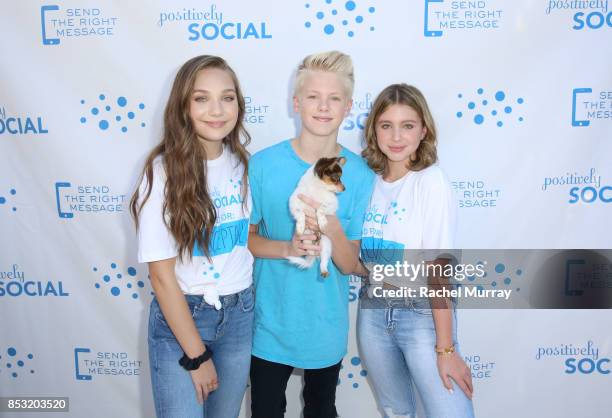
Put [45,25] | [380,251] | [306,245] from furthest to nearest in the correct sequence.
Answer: [45,25] < [380,251] < [306,245]

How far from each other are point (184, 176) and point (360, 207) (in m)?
0.73

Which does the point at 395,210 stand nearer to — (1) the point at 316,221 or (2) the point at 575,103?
(1) the point at 316,221

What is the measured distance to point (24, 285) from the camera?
264 centimetres

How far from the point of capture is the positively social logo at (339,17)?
7.57ft

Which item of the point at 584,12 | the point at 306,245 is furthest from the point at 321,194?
the point at 584,12

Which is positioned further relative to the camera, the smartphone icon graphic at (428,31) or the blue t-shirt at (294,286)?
the smartphone icon graphic at (428,31)

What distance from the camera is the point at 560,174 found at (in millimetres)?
2402

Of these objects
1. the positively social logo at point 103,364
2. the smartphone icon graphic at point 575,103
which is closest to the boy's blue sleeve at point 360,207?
the smartphone icon graphic at point 575,103

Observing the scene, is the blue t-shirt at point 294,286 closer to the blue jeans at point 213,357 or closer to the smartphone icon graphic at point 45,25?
the blue jeans at point 213,357

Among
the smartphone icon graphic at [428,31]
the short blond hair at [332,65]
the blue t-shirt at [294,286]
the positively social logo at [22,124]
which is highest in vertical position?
the smartphone icon graphic at [428,31]

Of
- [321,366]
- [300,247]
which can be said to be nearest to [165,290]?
[300,247]

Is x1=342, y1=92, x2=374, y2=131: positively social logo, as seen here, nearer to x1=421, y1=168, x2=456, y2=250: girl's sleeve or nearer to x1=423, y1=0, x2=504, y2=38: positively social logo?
x1=423, y1=0, x2=504, y2=38: positively social logo

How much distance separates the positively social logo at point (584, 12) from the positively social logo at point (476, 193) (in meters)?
0.93

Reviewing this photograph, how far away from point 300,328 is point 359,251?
0.41 meters
